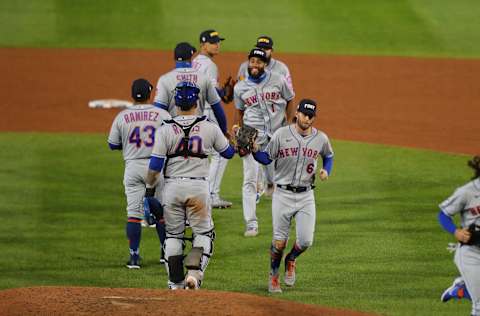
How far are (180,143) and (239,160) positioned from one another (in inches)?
297

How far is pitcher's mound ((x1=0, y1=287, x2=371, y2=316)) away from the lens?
348 inches

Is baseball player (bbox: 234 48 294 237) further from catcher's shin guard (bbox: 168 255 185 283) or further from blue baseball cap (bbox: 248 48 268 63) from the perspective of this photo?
catcher's shin guard (bbox: 168 255 185 283)

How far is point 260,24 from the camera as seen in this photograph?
88.9 feet

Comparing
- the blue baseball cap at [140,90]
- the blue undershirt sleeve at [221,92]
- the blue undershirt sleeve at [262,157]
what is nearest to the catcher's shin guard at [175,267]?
the blue undershirt sleeve at [262,157]

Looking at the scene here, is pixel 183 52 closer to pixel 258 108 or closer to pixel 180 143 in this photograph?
pixel 258 108

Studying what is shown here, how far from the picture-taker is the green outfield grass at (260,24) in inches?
1021

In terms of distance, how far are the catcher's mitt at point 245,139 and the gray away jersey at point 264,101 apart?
8.88ft

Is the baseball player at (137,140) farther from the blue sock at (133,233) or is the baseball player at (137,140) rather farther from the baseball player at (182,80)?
the baseball player at (182,80)

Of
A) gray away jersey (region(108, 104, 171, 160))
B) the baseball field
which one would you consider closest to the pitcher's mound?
the baseball field

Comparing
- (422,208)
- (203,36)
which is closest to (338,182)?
(422,208)

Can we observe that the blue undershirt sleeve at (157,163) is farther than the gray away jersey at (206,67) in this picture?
No

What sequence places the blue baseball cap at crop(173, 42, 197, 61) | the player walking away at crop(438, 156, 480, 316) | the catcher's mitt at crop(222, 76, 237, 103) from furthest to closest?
the catcher's mitt at crop(222, 76, 237, 103), the blue baseball cap at crop(173, 42, 197, 61), the player walking away at crop(438, 156, 480, 316)

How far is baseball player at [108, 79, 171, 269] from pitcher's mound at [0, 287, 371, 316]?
91.8 inches

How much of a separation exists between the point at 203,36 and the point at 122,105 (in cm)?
694
